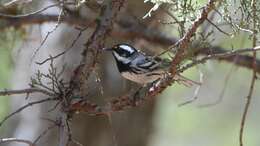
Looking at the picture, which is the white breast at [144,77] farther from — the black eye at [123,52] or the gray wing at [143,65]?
the black eye at [123,52]

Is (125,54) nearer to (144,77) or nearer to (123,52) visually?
(123,52)

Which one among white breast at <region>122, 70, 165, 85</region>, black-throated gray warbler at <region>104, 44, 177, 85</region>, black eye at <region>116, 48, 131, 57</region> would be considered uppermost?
black eye at <region>116, 48, 131, 57</region>

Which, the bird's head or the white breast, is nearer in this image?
the white breast

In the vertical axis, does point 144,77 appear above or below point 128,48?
below

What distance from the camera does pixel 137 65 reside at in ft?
12.3

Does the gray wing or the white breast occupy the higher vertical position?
the gray wing

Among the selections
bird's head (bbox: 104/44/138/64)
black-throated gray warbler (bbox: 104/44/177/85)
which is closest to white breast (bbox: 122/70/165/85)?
black-throated gray warbler (bbox: 104/44/177/85)

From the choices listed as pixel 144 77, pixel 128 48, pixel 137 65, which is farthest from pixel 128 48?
pixel 144 77

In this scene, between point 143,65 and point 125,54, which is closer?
point 143,65

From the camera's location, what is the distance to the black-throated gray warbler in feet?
11.6

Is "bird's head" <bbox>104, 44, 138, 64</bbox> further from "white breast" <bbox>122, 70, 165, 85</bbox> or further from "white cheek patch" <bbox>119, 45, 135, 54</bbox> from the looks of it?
"white breast" <bbox>122, 70, 165, 85</bbox>

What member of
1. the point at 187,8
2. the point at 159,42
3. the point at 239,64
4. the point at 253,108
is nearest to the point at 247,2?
the point at 187,8

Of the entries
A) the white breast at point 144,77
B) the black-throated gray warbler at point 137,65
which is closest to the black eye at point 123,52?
the black-throated gray warbler at point 137,65

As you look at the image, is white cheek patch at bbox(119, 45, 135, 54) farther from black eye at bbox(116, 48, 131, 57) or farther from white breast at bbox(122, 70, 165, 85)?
white breast at bbox(122, 70, 165, 85)
